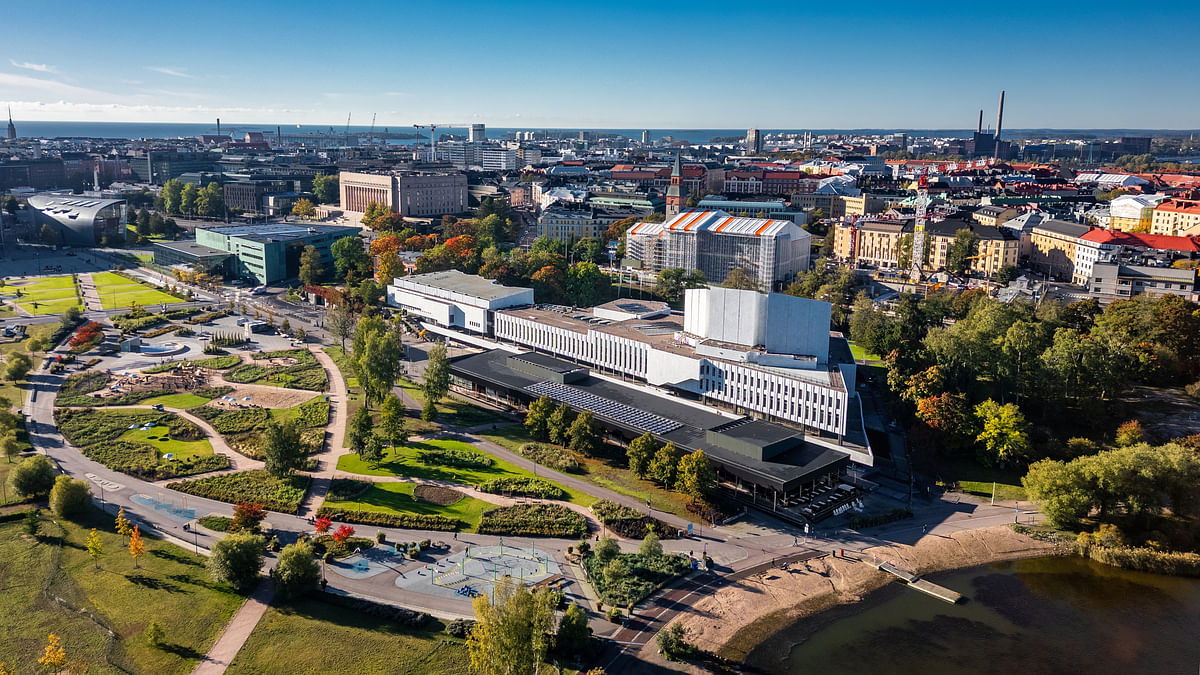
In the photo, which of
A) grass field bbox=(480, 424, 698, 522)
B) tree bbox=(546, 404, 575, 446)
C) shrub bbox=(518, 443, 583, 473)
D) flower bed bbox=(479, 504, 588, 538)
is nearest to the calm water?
grass field bbox=(480, 424, 698, 522)

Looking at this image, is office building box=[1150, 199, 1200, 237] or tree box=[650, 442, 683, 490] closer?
tree box=[650, 442, 683, 490]

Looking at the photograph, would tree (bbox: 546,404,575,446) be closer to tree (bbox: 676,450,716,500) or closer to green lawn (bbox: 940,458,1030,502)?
tree (bbox: 676,450,716,500)

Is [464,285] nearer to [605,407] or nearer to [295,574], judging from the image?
[605,407]

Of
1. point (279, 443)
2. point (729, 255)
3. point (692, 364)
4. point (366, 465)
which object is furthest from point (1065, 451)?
point (729, 255)

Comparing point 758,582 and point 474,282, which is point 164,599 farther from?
point 474,282

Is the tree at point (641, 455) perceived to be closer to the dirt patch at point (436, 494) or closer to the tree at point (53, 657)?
the dirt patch at point (436, 494)

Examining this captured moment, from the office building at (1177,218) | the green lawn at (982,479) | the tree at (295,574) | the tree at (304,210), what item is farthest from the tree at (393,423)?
the office building at (1177,218)

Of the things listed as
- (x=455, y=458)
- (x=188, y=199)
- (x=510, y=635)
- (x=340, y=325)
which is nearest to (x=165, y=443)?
(x=455, y=458)
